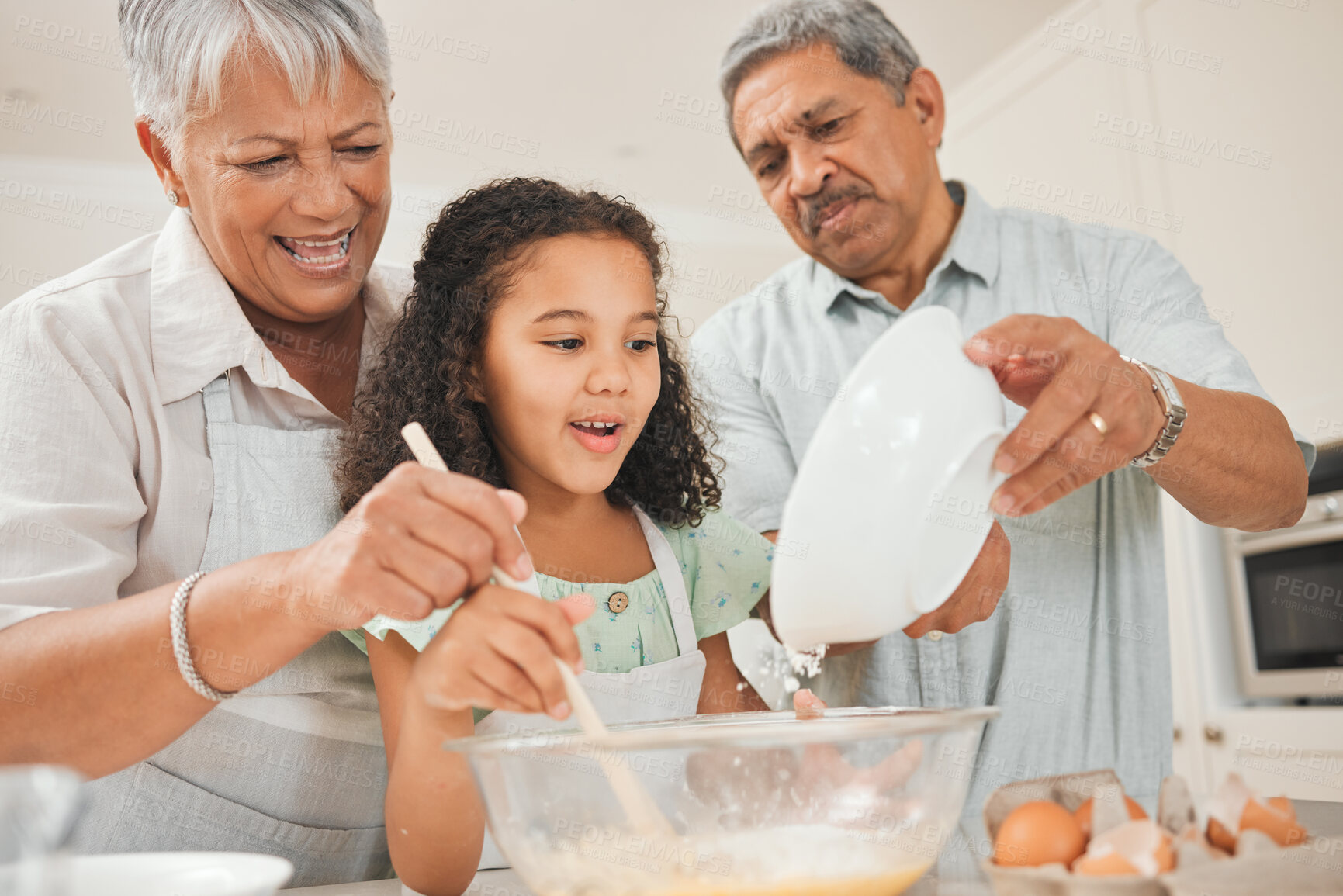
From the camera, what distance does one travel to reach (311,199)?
1.00 metres

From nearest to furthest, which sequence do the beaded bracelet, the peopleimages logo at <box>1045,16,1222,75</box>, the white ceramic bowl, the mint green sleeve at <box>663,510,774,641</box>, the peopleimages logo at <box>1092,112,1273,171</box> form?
the white ceramic bowl → the beaded bracelet → the mint green sleeve at <box>663,510,774,641</box> → the peopleimages logo at <box>1092,112,1273,171</box> → the peopleimages logo at <box>1045,16,1222,75</box>

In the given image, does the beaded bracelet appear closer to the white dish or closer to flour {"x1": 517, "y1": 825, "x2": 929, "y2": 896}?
the white dish

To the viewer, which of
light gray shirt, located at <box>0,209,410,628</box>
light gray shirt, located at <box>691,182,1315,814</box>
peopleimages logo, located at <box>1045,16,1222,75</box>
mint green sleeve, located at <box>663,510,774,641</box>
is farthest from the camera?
peopleimages logo, located at <box>1045,16,1222,75</box>

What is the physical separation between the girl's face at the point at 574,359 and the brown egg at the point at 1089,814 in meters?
0.60

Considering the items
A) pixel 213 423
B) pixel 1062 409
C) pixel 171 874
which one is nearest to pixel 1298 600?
pixel 1062 409

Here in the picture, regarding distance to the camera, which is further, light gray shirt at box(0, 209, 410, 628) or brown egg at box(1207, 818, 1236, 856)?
Answer: light gray shirt at box(0, 209, 410, 628)

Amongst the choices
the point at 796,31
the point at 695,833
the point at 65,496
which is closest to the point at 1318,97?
the point at 796,31

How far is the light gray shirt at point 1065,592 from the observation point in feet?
4.47

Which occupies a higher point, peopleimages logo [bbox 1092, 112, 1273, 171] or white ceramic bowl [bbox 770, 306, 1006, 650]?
peopleimages logo [bbox 1092, 112, 1273, 171]

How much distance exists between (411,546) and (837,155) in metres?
1.04

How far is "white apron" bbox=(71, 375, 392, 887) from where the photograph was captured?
967 millimetres

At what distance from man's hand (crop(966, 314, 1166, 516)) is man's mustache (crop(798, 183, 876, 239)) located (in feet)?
1.99

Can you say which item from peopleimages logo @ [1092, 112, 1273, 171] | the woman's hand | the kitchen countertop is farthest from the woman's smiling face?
peopleimages logo @ [1092, 112, 1273, 171]

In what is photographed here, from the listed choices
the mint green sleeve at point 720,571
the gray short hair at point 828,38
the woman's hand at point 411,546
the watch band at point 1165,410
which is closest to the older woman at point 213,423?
the woman's hand at point 411,546
